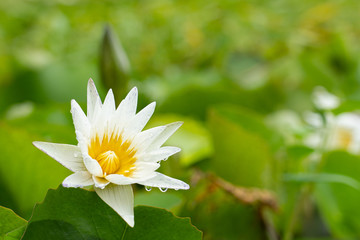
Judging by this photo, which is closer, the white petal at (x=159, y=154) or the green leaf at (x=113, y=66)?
the white petal at (x=159, y=154)

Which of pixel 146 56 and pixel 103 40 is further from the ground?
pixel 103 40

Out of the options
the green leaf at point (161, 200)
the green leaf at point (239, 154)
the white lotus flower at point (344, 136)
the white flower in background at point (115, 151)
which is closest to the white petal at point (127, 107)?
the white flower in background at point (115, 151)

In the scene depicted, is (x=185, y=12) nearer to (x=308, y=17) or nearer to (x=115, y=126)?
(x=308, y=17)

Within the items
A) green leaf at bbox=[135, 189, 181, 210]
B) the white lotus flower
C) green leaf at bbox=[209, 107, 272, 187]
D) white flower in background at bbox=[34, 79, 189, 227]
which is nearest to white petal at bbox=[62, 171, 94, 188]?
white flower in background at bbox=[34, 79, 189, 227]

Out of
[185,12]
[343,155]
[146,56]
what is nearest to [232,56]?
[146,56]

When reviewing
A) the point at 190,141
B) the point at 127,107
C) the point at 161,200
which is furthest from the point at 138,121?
the point at 190,141

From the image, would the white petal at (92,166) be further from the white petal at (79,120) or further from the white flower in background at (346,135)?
the white flower in background at (346,135)

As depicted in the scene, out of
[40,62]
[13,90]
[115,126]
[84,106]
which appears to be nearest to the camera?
[115,126]
